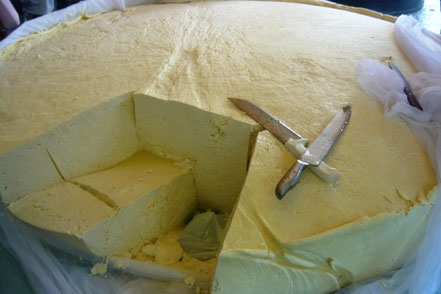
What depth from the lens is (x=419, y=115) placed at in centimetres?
105

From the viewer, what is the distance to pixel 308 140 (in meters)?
0.98

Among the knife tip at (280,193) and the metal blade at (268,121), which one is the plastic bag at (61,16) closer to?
the metal blade at (268,121)

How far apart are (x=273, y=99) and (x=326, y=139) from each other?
0.25 metres

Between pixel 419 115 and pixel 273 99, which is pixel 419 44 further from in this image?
pixel 273 99

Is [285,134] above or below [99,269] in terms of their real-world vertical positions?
above

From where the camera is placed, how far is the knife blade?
0.86 m

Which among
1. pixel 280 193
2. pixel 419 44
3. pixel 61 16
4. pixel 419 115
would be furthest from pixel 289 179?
pixel 61 16

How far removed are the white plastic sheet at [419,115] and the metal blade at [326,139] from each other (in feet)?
0.48

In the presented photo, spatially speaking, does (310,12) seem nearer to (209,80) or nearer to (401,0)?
(209,80)

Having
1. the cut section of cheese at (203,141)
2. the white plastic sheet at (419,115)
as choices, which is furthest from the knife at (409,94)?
the cut section of cheese at (203,141)

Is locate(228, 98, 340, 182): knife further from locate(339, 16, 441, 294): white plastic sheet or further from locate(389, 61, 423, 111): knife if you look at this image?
locate(389, 61, 423, 111): knife

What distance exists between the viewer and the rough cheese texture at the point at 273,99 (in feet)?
2.82

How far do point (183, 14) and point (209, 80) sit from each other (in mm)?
666

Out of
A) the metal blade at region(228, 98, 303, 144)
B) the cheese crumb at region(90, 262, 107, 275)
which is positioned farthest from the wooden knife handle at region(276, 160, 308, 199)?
the cheese crumb at region(90, 262, 107, 275)
